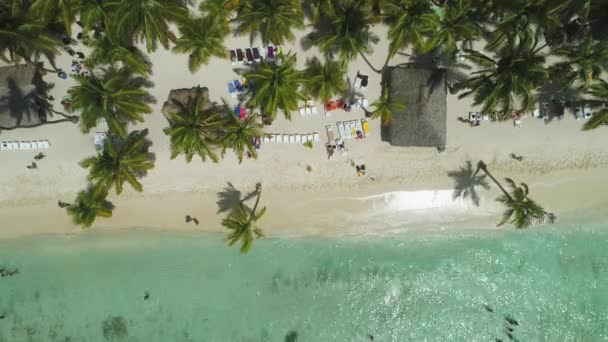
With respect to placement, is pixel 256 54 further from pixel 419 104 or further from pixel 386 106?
pixel 419 104

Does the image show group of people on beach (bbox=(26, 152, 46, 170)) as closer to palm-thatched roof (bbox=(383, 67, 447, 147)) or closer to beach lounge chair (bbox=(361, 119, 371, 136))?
beach lounge chair (bbox=(361, 119, 371, 136))

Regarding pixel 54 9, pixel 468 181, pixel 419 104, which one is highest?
pixel 54 9

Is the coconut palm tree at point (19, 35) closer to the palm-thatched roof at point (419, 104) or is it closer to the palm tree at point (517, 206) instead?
the palm-thatched roof at point (419, 104)

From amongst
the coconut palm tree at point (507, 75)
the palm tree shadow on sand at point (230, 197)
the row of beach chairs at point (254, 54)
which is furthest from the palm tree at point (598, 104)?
the palm tree shadow on sand at point (230, 197)

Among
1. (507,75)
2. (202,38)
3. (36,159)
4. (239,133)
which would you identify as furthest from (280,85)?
(36,159)

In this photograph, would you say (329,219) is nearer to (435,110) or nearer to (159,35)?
(435,110)

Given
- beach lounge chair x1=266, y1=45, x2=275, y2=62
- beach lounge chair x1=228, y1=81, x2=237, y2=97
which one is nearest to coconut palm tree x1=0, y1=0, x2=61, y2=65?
beach lounge chair x1=228, y1=81, x2=237, y2=97
